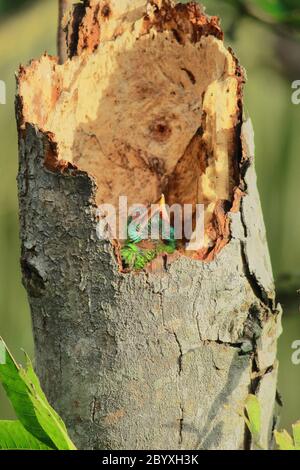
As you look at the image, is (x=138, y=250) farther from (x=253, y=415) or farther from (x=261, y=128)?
(x=261, y=128)

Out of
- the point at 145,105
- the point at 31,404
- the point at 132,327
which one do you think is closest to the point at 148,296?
the point at 132,327

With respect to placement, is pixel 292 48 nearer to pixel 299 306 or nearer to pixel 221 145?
pixel 299 306

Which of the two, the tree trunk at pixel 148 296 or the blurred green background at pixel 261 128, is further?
the blurred green background at pixel 261 128

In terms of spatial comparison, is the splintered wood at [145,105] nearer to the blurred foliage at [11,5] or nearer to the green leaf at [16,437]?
the green leaf at [16,437]

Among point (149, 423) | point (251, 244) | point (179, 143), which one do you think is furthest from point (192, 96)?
point (149, 423)

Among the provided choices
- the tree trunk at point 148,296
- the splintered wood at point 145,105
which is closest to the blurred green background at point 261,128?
the splintered wood at point 145,105
